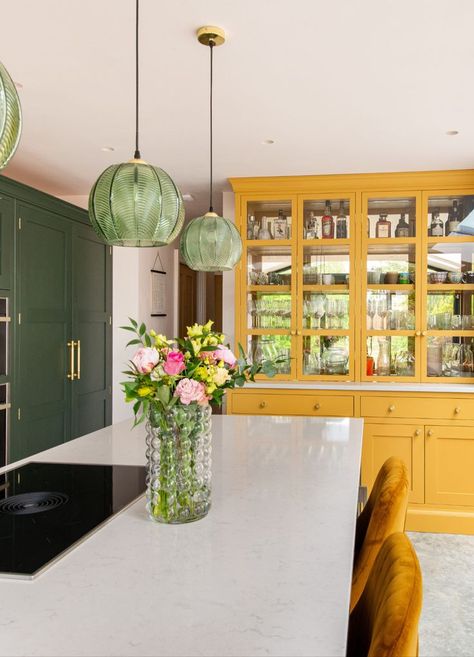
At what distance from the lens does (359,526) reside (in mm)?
2033

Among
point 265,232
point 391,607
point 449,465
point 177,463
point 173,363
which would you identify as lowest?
point 449,465

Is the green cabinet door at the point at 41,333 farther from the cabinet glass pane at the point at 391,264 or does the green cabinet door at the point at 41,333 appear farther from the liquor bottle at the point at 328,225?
the cabinet glass pane at the point at 391,264

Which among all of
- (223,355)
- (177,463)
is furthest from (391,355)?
(177,463)

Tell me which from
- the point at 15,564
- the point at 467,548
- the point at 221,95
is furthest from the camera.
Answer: the point at 467,548

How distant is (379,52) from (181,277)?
14.0 feet

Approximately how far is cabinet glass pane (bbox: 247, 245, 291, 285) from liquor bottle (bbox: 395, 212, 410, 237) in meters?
0.79

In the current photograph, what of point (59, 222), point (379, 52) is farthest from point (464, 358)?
point (59, 222)

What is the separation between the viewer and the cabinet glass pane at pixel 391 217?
4195 mm

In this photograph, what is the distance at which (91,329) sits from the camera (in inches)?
184

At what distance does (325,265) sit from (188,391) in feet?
10.0

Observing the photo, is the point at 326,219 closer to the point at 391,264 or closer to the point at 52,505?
the point at 391,264

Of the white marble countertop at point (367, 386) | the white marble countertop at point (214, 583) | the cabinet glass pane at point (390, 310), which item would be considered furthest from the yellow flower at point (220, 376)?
the cabinet glass pane at point (390, 310)

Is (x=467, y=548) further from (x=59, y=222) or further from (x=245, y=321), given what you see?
(x=59, y=222)

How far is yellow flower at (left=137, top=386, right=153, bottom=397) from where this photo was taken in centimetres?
144
